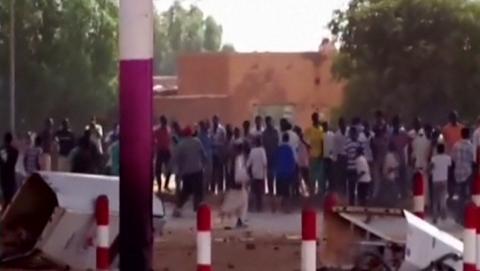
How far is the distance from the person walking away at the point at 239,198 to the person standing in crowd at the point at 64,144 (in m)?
3.45

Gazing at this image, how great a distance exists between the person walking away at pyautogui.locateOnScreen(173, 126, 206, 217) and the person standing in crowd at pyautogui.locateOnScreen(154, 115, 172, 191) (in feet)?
9.87

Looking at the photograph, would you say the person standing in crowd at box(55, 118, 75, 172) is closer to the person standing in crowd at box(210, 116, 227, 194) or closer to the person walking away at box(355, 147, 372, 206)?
the person standing in crowd at box(210, 116, 227, 194)

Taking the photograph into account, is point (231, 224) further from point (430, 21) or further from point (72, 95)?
point (72, 95)

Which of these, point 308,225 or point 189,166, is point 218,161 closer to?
point 189,166

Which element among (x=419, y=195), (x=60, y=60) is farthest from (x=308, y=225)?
(x=60, y=60)

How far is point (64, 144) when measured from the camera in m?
27.5

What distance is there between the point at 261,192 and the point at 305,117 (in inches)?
1017

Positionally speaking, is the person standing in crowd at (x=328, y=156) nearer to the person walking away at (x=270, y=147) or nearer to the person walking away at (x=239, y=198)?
the person walking away at (x=270, y=147)

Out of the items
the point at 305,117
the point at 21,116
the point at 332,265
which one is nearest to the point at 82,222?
the point at 332,265

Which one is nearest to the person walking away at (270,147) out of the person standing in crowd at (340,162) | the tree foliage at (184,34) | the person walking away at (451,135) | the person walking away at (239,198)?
the person standing in crowd at (340,162)

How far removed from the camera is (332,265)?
13.6m

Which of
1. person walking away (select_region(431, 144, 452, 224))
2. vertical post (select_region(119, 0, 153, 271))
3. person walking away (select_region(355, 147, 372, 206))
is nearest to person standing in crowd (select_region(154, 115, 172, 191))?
person walking away (select_region(355, 147, 372, 206))

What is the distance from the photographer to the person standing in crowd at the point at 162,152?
2809cm

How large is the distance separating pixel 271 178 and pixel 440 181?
4.13m
